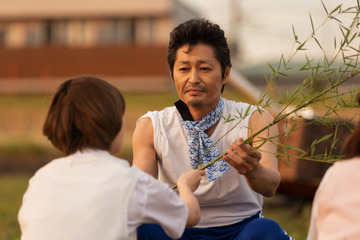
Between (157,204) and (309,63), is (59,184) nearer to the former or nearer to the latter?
(157,204)

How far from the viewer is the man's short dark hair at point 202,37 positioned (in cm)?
325

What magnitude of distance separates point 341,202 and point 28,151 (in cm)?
1337

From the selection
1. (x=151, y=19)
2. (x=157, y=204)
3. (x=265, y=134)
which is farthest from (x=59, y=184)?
(x=151, y=19)

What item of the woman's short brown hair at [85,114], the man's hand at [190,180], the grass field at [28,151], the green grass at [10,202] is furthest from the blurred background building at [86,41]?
the woman's short brown hair at [85,114]

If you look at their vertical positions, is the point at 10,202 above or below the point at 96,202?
below

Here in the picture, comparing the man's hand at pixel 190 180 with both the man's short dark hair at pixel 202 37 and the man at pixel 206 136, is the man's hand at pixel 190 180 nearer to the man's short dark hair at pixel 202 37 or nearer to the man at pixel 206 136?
the man at pixel 206 136

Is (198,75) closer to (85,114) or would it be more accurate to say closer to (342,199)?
(85,114)

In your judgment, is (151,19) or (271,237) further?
(151,19)

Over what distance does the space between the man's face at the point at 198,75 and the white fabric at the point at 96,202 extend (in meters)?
0.86

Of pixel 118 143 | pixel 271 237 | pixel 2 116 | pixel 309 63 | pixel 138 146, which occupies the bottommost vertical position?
pixel 2 116

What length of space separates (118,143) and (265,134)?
980mm

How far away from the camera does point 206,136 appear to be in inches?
126

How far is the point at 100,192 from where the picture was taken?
237cm

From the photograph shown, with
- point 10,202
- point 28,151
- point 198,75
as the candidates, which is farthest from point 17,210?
point 28,151
